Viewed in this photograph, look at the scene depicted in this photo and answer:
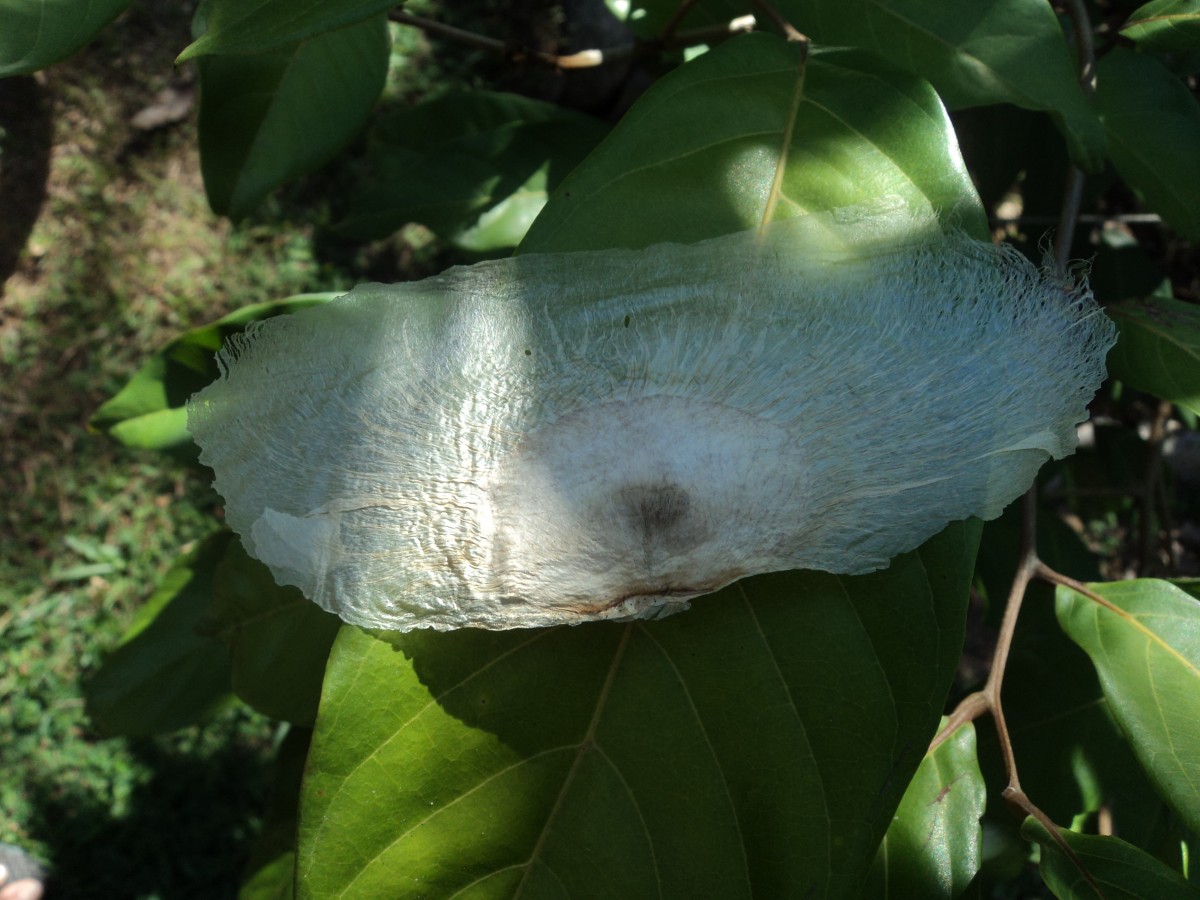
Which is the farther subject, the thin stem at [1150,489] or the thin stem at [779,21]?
the thin stem at [1150,489]

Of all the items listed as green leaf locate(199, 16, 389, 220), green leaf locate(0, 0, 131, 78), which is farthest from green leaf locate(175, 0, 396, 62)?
green leaf locate(199, 16, 389, 220)

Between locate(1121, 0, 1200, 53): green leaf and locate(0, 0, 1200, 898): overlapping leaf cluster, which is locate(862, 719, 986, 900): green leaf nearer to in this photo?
locate(0, 0, 1200, 898): overlapping leaf cluster

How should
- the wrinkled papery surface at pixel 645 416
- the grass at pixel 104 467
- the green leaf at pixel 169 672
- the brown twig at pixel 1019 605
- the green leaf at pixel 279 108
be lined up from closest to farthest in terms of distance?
1. the wrinkled papery surface at pixel 645 416
2. the brown twig at pixel 1019 605
3. the green leaf at pixel 279 108
4. the green leaf at pixel 169 672
5. the grass at pixel 104 467

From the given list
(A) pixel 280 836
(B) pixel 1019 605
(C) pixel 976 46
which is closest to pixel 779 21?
(C) pixel 976 46

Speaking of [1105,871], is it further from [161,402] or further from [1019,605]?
[161,402]

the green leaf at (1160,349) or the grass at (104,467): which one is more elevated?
the green leaf at (1160,349)

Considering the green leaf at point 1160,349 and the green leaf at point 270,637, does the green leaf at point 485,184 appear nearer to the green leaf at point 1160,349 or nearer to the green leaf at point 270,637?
the green leaf at point 270,637

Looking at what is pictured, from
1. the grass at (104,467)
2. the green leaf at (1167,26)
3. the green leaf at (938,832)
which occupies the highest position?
the green leaf at (1167,26)

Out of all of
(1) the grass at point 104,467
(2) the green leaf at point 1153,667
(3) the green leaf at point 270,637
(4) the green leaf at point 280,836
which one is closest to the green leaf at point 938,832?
(2) the green leaf at point 1153,667
